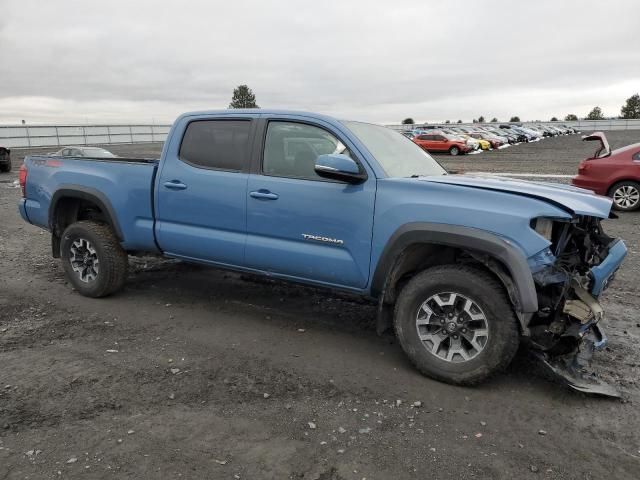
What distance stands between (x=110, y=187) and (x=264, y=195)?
5.91 feet

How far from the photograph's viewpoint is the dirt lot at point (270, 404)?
9.05ft

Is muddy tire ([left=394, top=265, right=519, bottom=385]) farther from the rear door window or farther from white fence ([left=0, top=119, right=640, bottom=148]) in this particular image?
white fence ([left=0, top=119, right=640, bottom=148])

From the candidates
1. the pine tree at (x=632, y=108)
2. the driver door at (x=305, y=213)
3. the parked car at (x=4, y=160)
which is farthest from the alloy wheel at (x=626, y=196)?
the pine tree at (x=632, y=108)

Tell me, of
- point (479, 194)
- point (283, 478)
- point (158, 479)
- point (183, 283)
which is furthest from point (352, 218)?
point (183, 283)

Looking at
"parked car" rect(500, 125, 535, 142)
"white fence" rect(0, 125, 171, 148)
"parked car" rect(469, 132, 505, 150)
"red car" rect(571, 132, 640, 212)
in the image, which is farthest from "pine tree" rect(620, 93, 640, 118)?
"red car" rect(571, 132, 640, 212)

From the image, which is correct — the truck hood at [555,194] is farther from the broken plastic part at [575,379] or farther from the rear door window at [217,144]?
the rear door window at [217,144]

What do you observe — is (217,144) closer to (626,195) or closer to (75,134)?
(626,195)

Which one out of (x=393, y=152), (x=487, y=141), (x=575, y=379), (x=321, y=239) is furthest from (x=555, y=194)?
(x=487, y=141)

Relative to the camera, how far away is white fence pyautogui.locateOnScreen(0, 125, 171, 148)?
38.9 m

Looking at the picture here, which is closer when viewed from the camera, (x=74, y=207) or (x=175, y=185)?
(x=175, y=185)

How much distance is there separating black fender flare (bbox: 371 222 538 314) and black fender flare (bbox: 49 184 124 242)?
2741 millimetres

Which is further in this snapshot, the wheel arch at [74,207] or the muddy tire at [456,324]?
the wheel arch at [74,207]

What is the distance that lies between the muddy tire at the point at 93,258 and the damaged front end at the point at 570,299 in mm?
3882

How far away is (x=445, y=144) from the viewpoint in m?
32.3
